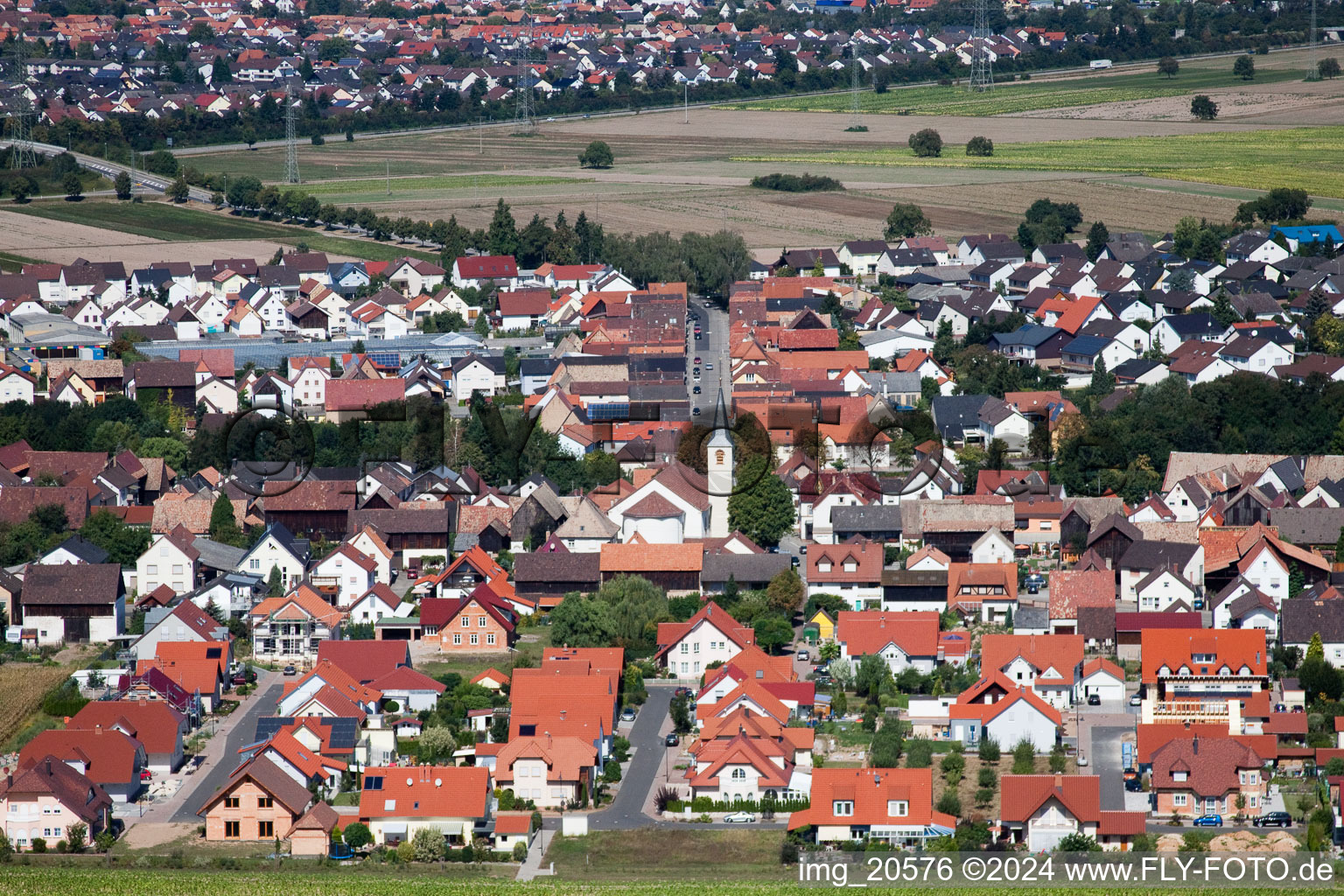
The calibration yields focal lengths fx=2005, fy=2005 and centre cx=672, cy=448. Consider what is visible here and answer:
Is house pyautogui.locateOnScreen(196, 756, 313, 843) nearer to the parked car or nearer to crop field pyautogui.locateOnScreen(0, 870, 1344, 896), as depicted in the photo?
crop field pyautogui.locateOnScreen(0, 870, 1344, 896)

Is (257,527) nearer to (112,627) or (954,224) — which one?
(112,627)

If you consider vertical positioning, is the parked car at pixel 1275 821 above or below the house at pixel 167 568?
below

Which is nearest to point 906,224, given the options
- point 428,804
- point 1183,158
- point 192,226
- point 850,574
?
point 1183,158

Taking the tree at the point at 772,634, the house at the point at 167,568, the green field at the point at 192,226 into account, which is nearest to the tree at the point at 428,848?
the tree at the point at 772,634

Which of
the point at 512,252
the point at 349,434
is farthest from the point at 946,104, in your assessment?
the point at 349,434

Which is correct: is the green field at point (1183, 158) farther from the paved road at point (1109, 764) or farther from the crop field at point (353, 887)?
the crop field at point (353, 887)

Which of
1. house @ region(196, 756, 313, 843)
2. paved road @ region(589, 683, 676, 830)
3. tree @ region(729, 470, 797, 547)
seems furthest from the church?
house @ region(196, 756, 313, 843)
